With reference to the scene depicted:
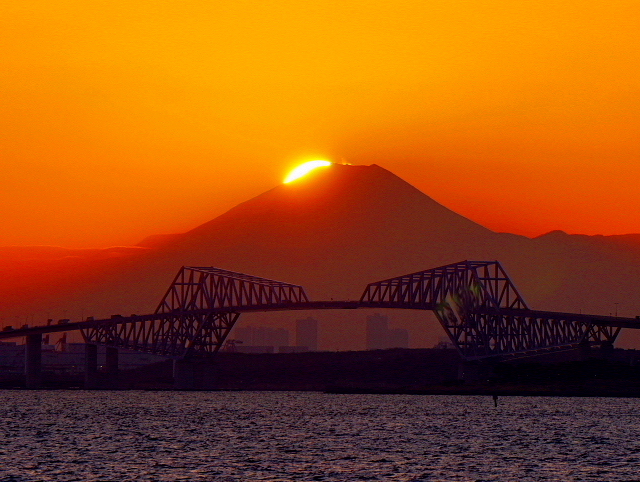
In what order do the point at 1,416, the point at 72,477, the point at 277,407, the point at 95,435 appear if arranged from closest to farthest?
1. the point at 72,477
2. the point at 95,435
3. the point at 1,416
4. the point at 277,407

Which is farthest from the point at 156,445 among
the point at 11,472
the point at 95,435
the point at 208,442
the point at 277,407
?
the point at 277,407

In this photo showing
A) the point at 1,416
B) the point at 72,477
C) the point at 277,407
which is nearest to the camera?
the point at 72,477

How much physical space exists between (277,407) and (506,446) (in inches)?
3309

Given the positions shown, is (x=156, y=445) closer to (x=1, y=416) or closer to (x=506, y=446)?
(x=506, y=446)

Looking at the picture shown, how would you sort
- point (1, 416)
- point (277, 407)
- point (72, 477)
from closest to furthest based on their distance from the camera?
point (72, 477) < point (1, 416) < point (277, 407)

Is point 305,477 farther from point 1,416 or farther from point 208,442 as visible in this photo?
point 1,416

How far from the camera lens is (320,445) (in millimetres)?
112250

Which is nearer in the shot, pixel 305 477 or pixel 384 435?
pixel 305 477

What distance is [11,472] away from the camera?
285ft

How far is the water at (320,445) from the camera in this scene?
290 ft

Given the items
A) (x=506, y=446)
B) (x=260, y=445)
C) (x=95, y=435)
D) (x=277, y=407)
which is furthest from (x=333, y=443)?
(x=277, y=407)

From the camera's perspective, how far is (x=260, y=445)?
368 feet

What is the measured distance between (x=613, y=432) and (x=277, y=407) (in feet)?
243

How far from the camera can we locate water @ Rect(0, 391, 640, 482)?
88250mm
